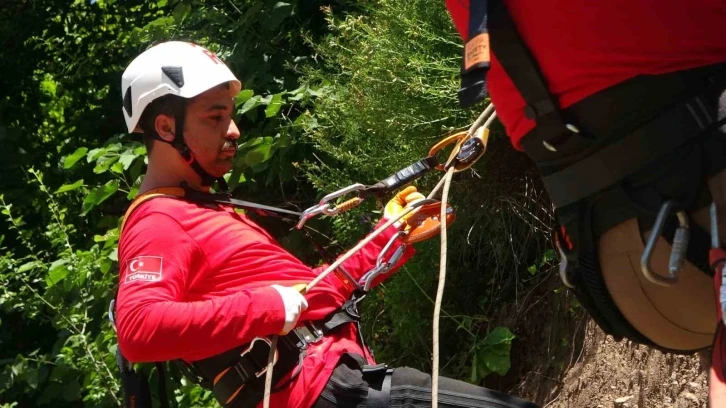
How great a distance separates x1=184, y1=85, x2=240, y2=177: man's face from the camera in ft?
10.3

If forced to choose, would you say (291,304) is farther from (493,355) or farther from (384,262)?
(493,355)

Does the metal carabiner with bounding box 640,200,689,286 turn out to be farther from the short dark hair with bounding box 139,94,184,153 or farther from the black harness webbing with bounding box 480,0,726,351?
the short dark hair with bounding box 139,94,184,153

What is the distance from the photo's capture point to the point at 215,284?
2.83 metres

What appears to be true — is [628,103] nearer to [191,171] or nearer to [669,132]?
[669,132]

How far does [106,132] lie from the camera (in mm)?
7168

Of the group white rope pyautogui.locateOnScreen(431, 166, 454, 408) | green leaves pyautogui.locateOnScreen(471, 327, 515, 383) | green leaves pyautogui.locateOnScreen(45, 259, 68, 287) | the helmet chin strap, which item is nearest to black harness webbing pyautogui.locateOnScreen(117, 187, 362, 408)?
the helmet chin strap

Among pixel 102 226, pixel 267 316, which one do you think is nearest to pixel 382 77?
pixel 267 316

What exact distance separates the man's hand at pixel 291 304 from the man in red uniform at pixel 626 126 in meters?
0.94

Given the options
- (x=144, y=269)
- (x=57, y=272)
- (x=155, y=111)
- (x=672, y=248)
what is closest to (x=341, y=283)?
(x=144, y=269)

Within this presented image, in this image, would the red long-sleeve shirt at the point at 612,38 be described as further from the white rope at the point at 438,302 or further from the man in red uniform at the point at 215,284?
the man in red uniform at the point at 215,284

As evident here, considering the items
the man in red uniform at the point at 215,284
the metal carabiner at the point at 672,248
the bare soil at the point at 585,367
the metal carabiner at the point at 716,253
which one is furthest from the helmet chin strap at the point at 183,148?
the metal carabiner at the point at 716,253

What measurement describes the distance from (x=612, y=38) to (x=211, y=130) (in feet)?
5.58

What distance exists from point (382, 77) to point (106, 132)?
3515 millimetres

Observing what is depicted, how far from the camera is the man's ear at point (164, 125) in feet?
10.3
